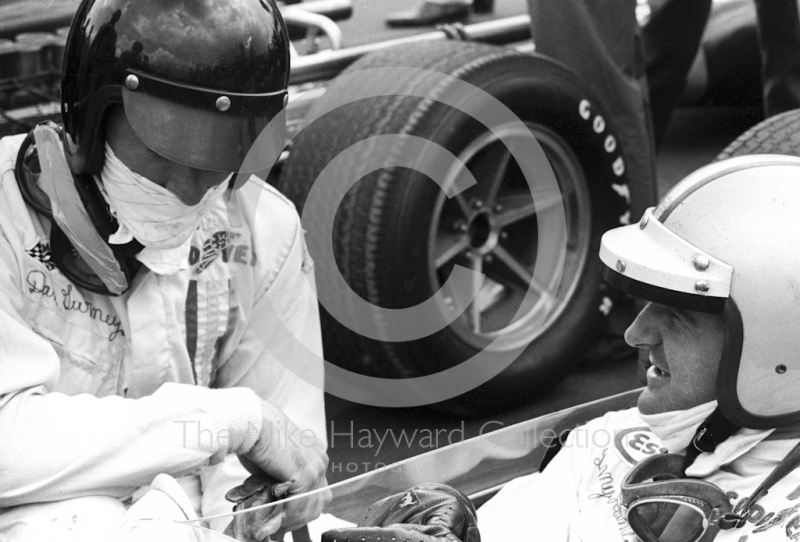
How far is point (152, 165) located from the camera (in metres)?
2.15

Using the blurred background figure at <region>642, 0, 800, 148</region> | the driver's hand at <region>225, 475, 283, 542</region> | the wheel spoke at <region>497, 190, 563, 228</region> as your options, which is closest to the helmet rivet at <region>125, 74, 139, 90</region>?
the driver's hand at <region>225, 475, 283, 542</region>

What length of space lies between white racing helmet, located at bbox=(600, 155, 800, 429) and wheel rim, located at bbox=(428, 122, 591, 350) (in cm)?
136

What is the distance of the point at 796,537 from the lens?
5.74 ft

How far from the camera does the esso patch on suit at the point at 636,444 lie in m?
2.18

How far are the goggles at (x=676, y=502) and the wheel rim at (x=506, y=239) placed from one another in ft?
4.28

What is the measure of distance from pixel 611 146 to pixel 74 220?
2.02 m

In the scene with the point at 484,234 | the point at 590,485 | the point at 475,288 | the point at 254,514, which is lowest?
the point at 475,288

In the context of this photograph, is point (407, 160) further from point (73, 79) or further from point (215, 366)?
point (73, 79)

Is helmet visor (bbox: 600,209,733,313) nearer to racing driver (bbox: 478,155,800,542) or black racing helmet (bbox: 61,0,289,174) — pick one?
racing driver (bbox: 478,155,800,542)

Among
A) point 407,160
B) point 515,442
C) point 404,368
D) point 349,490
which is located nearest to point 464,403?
point 404,368

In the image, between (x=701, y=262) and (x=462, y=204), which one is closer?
(x=701, y=262)

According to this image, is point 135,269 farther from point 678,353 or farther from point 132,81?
point 678,353

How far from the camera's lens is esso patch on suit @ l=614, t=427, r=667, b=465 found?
218 cm

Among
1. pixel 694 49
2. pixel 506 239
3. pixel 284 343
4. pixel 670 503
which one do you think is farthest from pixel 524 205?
pixel 670 503
